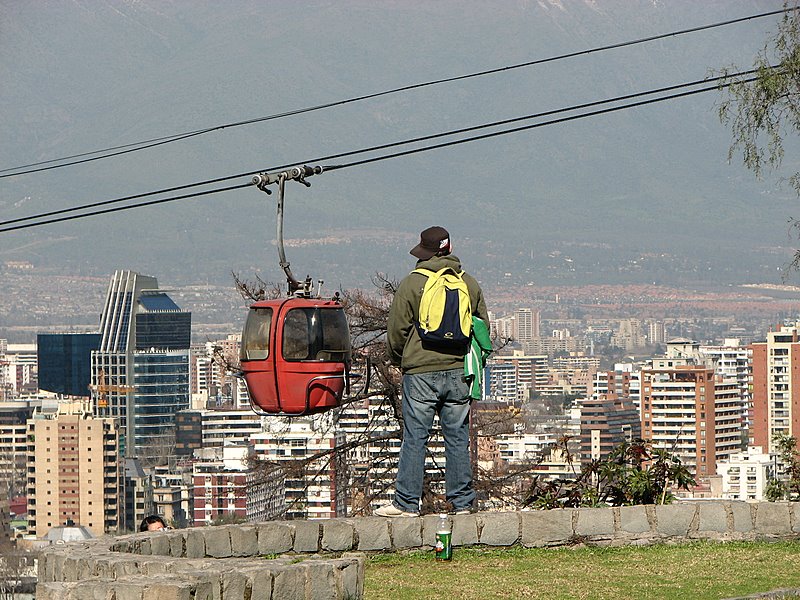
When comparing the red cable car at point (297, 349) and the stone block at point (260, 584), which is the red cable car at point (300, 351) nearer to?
the red cable car at point (297, 349)

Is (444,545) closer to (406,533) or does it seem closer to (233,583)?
(406,533)

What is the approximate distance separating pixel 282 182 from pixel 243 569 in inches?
201

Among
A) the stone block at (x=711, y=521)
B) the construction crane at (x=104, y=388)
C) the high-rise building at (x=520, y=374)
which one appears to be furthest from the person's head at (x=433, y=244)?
the construction crane at (x=104, y=388)

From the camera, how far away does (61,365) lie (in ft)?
581

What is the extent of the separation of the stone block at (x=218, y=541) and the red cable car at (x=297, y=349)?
248cm

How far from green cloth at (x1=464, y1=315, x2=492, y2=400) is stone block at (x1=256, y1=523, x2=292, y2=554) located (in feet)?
4.23

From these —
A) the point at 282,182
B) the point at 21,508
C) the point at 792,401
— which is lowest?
the point at 21,508

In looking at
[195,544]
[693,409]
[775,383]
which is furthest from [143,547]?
[775,383]

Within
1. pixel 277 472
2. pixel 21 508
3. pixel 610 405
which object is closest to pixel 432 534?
pixel 277 472

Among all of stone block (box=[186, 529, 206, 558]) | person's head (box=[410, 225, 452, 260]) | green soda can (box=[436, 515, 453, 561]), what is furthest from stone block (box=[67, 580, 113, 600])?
person's head (box=[410, 225, 452, 260])

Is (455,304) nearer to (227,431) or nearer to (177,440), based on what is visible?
(227,431)

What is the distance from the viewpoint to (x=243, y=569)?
590 cm

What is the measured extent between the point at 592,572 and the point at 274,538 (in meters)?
1.75

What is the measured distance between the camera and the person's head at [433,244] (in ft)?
27.6
